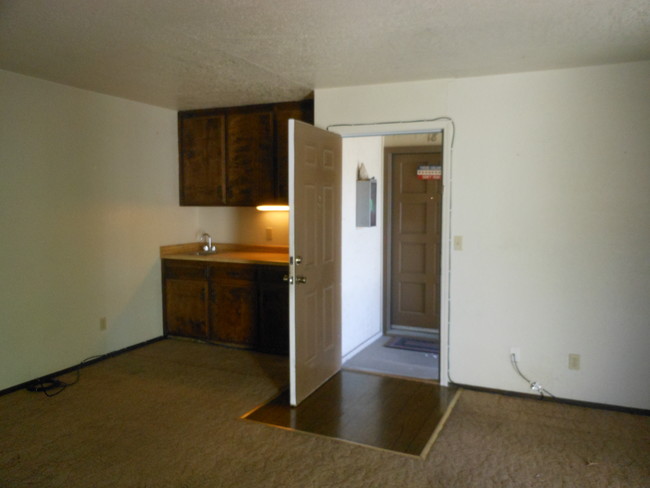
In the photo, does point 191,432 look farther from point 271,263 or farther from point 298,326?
point 271,263

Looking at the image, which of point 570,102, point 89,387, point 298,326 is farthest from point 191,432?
point 570,102

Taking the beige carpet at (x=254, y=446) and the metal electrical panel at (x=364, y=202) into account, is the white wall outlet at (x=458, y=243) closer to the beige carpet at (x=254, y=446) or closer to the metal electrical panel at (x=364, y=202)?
the beige carpet at (x=254, y=446)

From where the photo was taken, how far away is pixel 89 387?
4.00 m

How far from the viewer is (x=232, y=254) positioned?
540 centimetres

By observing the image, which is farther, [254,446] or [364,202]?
[364,202]

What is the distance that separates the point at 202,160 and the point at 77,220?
1415 millimetres

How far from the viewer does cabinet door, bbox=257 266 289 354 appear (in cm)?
482

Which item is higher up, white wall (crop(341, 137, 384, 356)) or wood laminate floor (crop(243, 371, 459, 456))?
white wall (crop(341, 137, 384, 356))

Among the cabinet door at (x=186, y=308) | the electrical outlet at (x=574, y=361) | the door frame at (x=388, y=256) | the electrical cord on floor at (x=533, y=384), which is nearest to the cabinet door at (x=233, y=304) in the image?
the cabinet door at (x=186, y=308)

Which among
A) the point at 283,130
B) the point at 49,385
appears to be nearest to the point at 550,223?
the point at 283,130

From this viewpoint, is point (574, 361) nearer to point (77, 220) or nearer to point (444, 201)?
point (444, 201)

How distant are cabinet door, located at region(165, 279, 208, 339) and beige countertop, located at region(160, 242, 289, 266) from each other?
0.26 meters

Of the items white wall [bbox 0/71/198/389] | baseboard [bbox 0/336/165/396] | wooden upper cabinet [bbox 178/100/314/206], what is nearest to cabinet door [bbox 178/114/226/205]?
wooden upper cabinet [bbox 178/100/314/206]

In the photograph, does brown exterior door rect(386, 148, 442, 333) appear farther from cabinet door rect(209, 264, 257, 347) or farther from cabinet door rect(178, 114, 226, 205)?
cabinet door rect(178, 114, 226, 205)
